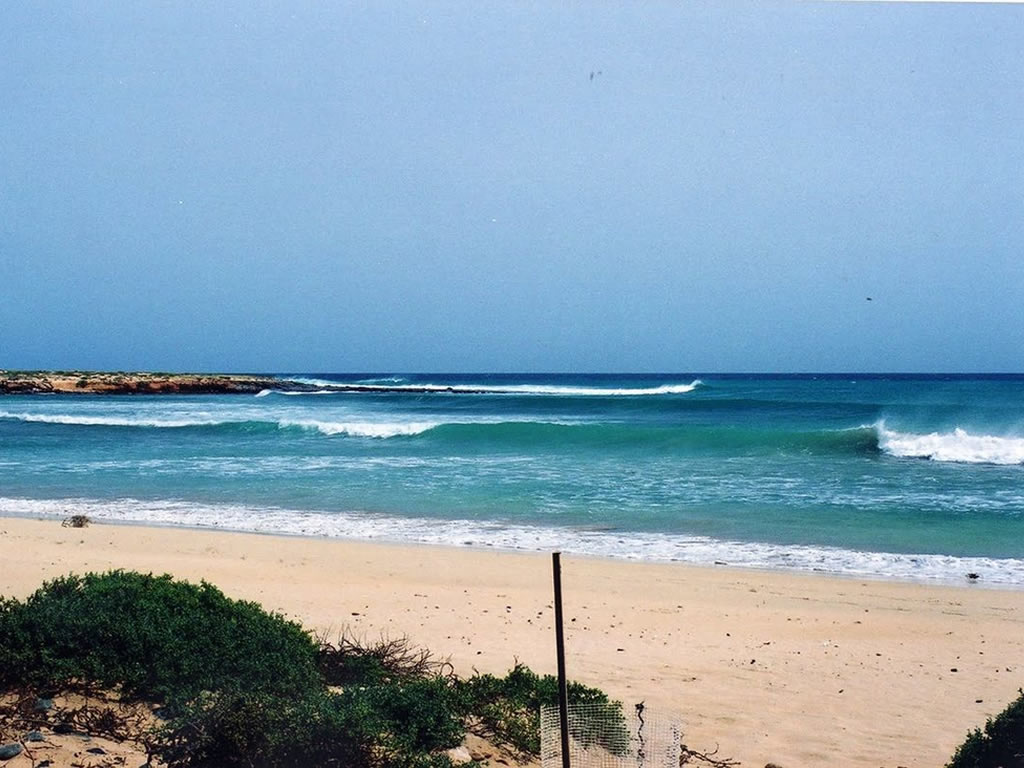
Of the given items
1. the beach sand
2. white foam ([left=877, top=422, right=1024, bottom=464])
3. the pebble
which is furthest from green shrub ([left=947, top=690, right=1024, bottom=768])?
white foam ([left=877, top=422, right=1024, bottom=464])

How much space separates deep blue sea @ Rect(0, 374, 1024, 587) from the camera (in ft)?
36.7

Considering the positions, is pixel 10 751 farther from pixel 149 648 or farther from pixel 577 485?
pixel 577 485

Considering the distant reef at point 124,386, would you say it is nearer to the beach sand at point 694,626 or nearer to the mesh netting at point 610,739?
the beach sand at point 694,626

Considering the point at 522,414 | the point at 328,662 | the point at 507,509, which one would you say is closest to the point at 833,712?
the point at 328,662

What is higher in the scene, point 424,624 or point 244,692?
point 244,692

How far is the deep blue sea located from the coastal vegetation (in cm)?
592

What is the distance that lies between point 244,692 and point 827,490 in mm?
13574

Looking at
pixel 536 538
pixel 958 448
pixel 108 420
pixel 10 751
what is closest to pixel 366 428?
pixel 108 420

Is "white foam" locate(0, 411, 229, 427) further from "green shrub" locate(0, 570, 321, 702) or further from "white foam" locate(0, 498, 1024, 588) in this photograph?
"green shrub" locate(0, 570, 321, 702)

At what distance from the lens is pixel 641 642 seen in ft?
22.2

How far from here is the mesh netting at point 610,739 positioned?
4.02m

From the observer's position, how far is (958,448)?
76.2ft

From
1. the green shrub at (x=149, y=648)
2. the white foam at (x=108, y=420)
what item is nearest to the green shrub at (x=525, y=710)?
the green shrub at (x=149, y=648)

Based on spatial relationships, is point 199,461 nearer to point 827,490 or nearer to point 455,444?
point 455,444
